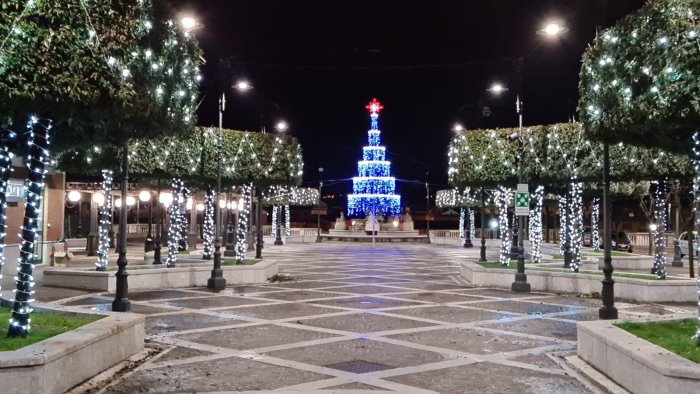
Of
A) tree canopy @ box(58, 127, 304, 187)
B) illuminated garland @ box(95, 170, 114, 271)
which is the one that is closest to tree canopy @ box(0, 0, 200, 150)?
tree canopy @ box(58, 127, 304, 187)

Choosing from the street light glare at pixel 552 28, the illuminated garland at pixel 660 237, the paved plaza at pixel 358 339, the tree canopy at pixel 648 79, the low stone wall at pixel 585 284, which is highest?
the street light glare at pixel 552 28

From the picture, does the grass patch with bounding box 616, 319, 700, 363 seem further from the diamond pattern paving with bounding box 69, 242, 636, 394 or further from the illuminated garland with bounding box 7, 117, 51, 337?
the illuminated garland with bounding box 7, 117, 51, 337

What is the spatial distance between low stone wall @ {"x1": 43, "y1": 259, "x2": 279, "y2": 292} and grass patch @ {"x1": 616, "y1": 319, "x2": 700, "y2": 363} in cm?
1371

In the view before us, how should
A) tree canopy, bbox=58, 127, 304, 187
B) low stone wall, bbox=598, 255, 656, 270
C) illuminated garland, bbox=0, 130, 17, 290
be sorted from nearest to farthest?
illuminated garland, bbox=0, 130, 17, 290 < tree canopy, bbox=58, 127, 304, 187 < low stone wall, bbox=598, 255, 656, 270

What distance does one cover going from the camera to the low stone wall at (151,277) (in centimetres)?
1870

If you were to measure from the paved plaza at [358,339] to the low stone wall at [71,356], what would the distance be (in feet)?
1.33

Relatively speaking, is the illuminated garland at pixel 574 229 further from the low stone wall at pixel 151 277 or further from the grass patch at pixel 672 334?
the grass patch at pixel 672 334

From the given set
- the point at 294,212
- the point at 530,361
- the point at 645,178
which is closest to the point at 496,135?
the point at 645,178

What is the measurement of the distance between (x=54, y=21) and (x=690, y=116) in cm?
778

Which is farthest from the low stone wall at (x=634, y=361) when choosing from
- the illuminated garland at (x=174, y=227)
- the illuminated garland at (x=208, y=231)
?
the illuminated garland at (x=208, y=231)

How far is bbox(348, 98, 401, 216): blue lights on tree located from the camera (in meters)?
64.4

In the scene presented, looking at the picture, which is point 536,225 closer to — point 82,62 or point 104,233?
point 104,233

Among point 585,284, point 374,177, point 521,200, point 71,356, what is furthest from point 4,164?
point 374,177

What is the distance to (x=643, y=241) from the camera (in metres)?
49.8
